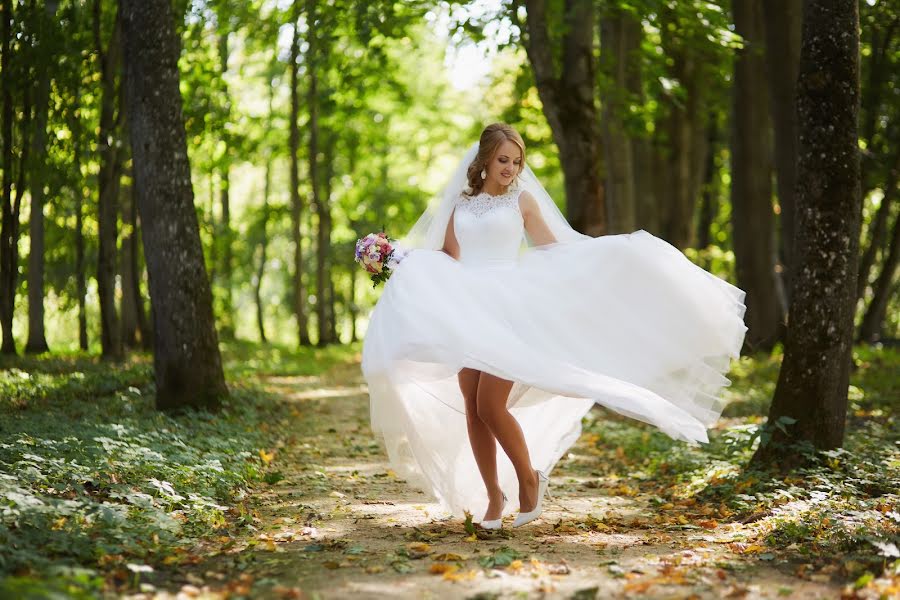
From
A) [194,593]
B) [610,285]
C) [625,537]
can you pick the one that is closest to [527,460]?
[625,537]

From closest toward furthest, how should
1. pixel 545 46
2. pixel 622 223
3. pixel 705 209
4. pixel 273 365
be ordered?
pixel 545 46, pixel 622 223, pixel 273 365, pixel 705 209

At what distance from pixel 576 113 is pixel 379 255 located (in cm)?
632

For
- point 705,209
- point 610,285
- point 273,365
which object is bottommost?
point 273,365

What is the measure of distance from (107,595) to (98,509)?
132 cm

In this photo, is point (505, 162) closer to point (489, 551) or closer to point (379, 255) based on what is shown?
point (379, 255)

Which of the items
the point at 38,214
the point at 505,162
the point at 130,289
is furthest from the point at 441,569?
the point at 130,289

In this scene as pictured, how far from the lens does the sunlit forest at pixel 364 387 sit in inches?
196

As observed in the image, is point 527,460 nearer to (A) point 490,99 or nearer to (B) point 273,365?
(B) point 273,365

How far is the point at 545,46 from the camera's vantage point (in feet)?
38.2

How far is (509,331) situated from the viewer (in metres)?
5.90

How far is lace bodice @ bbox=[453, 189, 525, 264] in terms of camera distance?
20.6 ft

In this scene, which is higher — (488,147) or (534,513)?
(488,147)

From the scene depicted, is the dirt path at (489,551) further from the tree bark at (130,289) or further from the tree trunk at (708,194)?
the tree trunk at (708,194)

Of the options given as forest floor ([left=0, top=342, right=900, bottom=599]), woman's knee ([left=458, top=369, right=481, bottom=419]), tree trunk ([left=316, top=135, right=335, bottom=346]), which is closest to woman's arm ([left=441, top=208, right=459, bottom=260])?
woman's knee ([left=458, top=369, right=481, bottom=419])
